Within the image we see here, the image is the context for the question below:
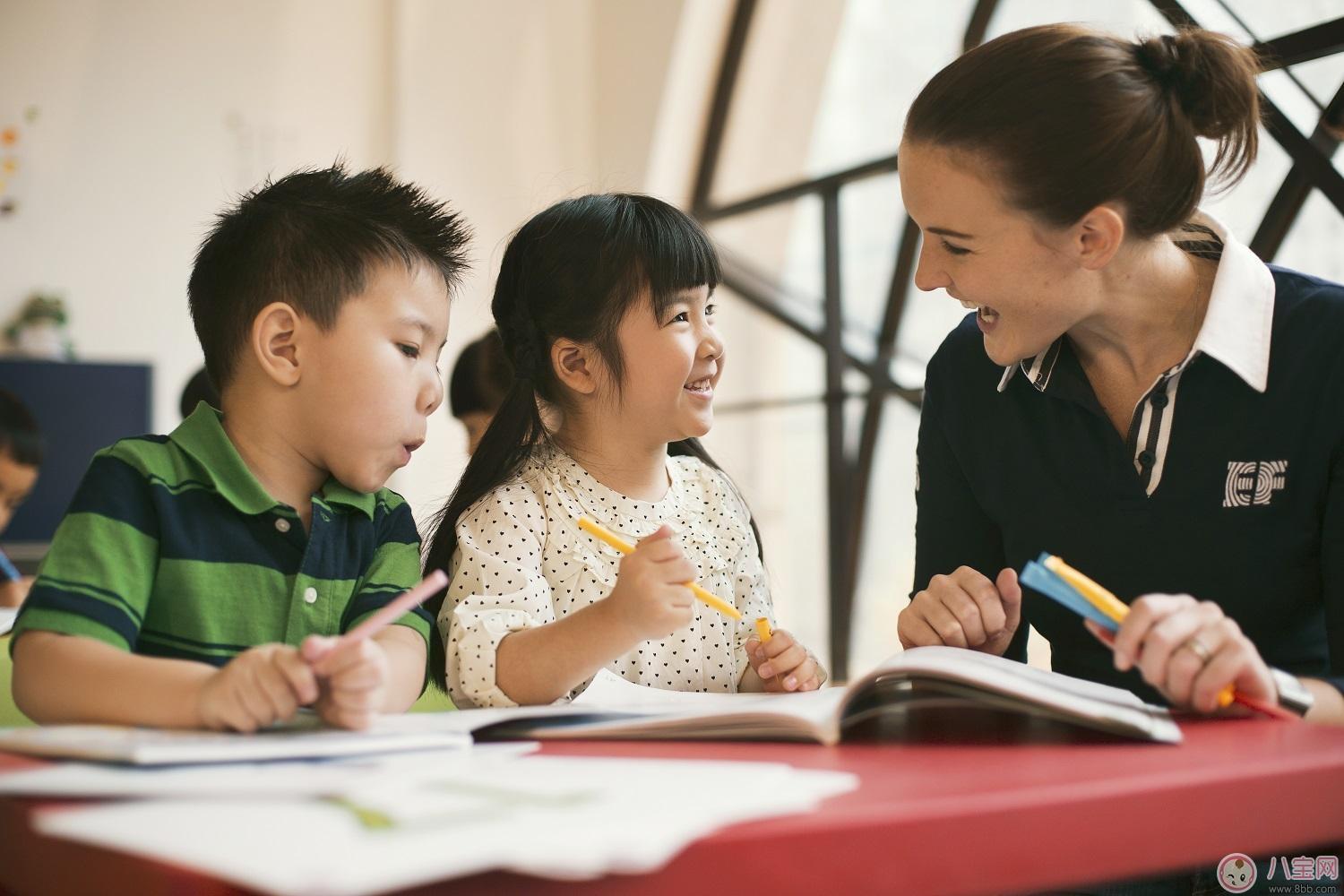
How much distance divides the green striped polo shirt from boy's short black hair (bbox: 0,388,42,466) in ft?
7.21

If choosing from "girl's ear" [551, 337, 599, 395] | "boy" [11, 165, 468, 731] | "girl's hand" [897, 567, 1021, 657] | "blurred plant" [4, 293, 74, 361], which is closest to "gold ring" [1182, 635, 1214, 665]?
"girl's hand" [897, 567, 1021, 657]

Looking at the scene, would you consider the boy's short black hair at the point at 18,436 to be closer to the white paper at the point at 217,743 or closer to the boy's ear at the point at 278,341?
the boy's ear at the point at 278,341

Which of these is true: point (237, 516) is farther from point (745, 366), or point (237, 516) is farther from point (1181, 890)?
point (745, 366)

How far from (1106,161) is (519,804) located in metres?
0.94

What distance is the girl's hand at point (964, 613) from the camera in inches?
39.9

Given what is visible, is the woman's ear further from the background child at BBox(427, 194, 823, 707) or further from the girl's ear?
the girl's ear

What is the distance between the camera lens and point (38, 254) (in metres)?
4.50

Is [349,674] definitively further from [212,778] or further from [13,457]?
[13,457]

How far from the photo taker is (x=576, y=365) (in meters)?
1.44

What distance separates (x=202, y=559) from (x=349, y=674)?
0.37 m

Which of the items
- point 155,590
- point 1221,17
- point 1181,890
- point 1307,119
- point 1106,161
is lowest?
point 1181,890

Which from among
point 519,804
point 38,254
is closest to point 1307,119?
point 519,804

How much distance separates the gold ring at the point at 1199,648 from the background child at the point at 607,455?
46cm

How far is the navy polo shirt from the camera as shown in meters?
1.11
